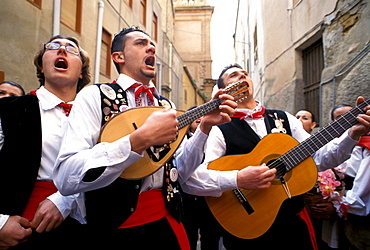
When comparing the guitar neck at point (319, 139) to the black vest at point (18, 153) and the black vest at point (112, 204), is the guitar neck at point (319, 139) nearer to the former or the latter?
the black vest at point (112, 204)

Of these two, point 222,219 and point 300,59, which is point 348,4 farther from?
point 222,219

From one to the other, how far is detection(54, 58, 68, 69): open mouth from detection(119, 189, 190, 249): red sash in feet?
3.97

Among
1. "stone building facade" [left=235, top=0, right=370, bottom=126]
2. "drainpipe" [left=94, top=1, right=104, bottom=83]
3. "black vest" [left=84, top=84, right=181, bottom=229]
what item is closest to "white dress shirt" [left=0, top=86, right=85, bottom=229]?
"black vest" [left=84, top=84, right=181, bottom=229]

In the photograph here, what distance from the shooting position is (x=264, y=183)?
1953 mm

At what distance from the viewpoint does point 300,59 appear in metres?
6.98

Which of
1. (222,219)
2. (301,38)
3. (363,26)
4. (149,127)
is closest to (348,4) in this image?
(363,26)

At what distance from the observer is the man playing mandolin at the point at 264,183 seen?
1.92 meters

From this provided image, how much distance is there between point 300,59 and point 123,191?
6957mm

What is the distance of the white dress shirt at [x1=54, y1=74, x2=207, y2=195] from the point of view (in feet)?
3.87

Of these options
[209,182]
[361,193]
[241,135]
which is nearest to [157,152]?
[209,182]

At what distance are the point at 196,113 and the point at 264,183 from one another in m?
0.81

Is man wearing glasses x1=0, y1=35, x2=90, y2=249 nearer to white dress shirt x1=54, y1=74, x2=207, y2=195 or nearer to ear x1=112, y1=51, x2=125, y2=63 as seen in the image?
white dress shirt x1=54, y1=74, x2=207, y2=195

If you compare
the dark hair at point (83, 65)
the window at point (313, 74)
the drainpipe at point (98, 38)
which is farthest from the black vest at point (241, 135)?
the drainpipe at point (98, 38)

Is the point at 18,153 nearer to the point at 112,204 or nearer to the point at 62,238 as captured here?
the point at 62,238
